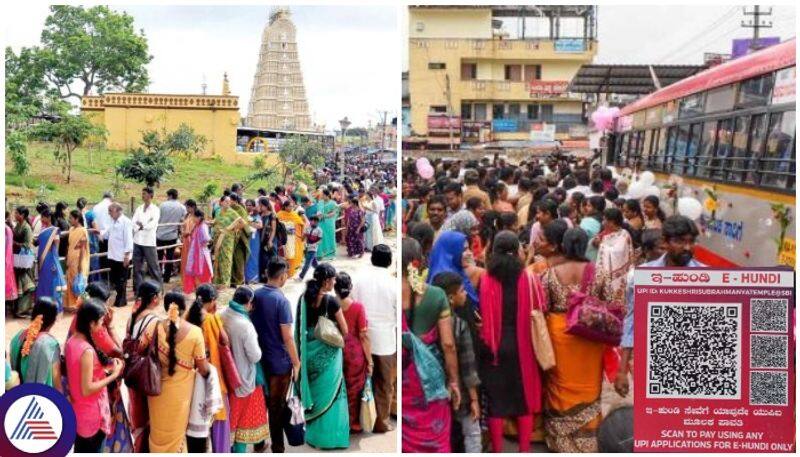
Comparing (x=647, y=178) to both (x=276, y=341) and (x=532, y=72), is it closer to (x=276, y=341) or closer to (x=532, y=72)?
(x=532, y=72)

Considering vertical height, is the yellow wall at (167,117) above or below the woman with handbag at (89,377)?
above

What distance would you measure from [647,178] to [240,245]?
7.31 feet

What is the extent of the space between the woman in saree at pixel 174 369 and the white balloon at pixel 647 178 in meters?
2.40

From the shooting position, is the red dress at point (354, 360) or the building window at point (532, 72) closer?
the red dress at point (354, 360)

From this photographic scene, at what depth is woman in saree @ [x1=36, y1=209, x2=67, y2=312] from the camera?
5.27m

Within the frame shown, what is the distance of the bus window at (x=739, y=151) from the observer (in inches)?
191

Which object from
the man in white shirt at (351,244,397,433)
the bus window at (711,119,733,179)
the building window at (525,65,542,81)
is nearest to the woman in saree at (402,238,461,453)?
the man in white shirt at (351,244,397,433)

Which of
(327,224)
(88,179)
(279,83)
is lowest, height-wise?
(327,224)

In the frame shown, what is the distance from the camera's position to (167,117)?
18.1ft

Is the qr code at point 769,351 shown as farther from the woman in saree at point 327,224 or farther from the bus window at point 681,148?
the woman in saree at point 327,224

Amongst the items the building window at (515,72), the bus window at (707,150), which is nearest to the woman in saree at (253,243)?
the building window at (515,72)

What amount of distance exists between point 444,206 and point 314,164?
917 mm

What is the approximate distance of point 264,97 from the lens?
5.51 metres

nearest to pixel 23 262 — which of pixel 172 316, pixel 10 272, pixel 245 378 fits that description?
pixel 10 272
